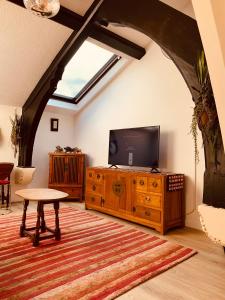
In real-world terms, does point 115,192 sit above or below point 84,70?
below

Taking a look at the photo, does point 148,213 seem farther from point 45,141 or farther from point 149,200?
point 45,141

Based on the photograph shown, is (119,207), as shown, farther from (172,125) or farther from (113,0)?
(113,0)

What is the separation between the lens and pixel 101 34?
3838 mm

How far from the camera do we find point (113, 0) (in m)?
2.62

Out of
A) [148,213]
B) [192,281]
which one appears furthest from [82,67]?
[192,281]

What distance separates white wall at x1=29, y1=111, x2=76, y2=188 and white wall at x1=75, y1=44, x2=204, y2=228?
0.63 meters

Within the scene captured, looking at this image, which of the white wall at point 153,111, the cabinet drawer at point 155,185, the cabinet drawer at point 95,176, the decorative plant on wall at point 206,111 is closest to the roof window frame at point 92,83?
the white wall at point 153,111

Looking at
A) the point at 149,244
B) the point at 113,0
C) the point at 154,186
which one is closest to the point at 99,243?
the point at 149,244

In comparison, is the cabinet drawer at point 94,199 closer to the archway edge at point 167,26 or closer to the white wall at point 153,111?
the white wall at point 153,111

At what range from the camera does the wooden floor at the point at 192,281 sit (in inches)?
70.9

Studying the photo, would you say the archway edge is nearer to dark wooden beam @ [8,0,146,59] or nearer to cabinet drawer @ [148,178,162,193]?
dark wooden beam @ [8,0,146,59]

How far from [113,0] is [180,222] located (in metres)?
3.03

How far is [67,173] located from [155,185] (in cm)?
239

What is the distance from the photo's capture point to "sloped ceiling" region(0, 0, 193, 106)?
128 inches
